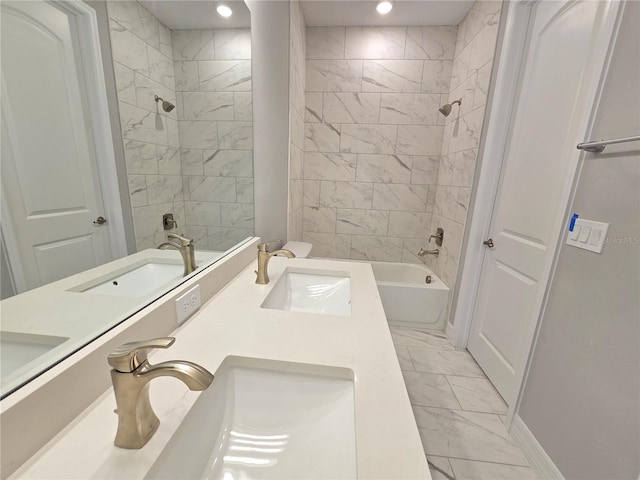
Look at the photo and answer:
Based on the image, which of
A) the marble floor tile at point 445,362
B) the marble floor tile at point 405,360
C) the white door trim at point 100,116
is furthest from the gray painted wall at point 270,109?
the marble floor tile at point 445,362

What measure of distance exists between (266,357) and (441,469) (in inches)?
48.1

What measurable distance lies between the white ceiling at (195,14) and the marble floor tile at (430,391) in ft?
6.84

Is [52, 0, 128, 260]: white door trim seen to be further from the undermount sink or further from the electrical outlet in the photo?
the undermount sink

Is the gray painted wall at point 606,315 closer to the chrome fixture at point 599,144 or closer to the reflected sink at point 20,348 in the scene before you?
the chrome fixture at point 599,144

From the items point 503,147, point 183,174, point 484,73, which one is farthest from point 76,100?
point 484,73

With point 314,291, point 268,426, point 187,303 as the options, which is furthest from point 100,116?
point 314,291

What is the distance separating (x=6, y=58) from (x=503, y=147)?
7.22ft

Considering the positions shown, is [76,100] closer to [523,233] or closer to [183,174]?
[183,174]

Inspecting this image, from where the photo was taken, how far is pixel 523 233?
1.52m

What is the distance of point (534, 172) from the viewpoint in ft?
4.79

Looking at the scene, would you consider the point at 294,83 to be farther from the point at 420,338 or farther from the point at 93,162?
the point at 420,338

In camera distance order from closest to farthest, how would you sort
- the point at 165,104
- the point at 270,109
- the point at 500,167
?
the point at 165,104, the point at 270,109, the point at 500,167

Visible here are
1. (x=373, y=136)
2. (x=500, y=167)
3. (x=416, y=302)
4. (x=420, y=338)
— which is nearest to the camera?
(x=500, y=167)

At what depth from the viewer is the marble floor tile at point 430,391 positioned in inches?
63.4
